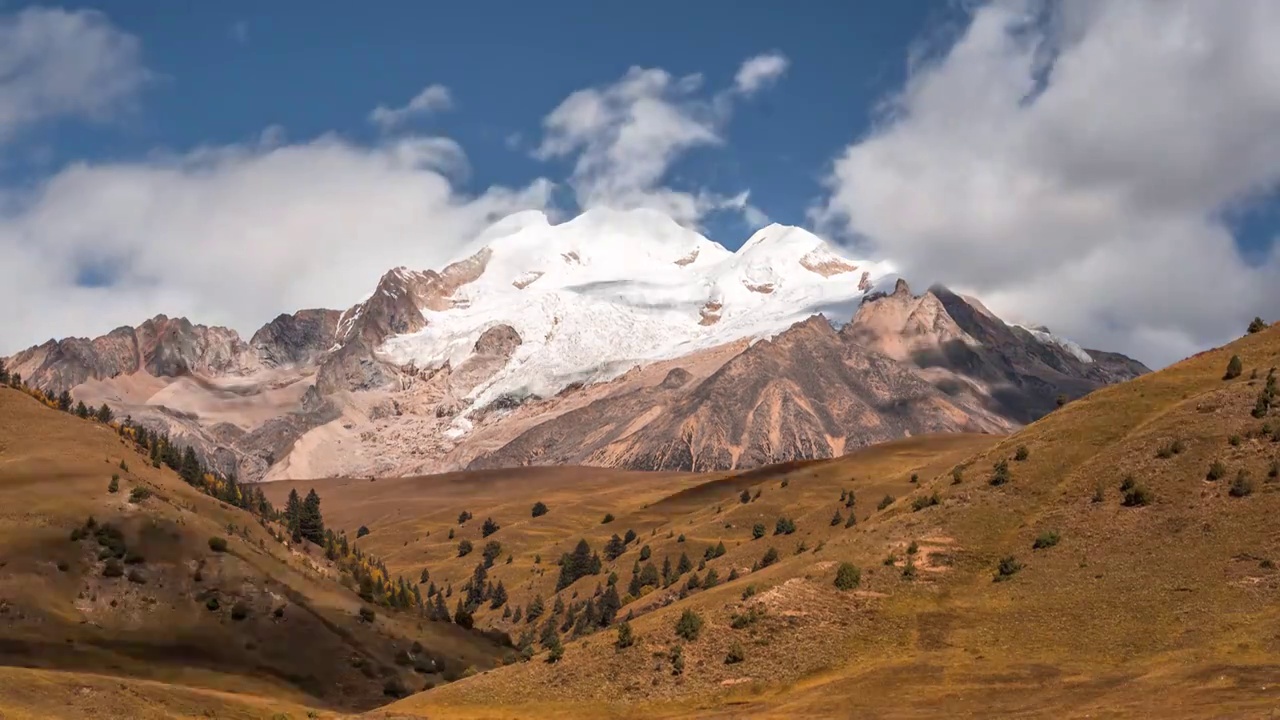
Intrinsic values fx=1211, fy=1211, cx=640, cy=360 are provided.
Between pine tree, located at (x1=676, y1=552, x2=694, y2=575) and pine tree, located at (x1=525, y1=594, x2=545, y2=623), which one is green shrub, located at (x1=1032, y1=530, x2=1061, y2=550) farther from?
pine tree, located at (x1=525, y1=594, x2=545, y2=623)

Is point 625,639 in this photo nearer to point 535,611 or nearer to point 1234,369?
point 1234,369

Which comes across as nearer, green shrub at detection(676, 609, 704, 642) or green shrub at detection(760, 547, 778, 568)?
green shrub at detection(676, 609, 704, 642)

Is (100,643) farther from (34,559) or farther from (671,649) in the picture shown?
(671,649)

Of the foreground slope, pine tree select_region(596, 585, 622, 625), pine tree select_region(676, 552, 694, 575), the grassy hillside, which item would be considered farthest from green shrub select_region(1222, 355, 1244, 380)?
pine tree select_region(676, 552, 694, 575)

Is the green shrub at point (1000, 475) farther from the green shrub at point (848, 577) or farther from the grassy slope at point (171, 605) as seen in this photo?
the grassy slope at point (171, 605)

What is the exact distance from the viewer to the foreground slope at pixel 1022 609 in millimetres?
68312

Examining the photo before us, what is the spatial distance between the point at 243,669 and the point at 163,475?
61.5 metres

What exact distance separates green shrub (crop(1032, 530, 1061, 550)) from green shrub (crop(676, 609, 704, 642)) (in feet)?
86.7

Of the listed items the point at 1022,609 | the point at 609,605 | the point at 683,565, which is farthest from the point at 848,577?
the point at 683,565

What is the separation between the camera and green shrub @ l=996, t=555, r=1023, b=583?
8800 centimetres

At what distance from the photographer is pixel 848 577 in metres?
89.6

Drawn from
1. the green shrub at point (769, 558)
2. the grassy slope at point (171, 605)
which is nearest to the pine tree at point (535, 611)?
the grassy slope at point (171, 605)

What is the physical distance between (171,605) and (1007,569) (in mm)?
84655

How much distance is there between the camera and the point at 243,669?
116688mm
